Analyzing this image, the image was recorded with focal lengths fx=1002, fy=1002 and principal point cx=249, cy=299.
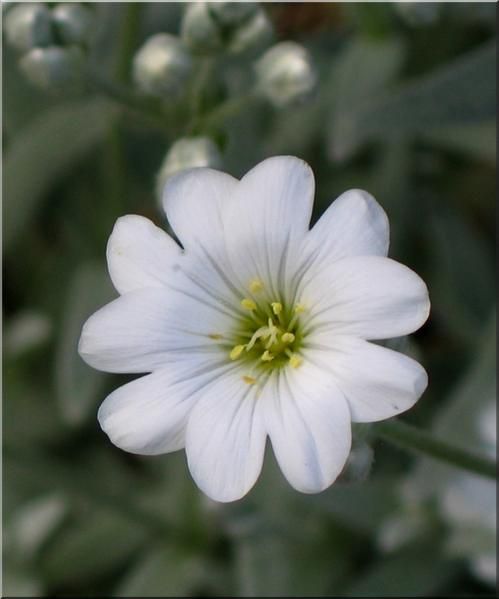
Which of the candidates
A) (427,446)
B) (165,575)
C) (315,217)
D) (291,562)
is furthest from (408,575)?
(315,217)

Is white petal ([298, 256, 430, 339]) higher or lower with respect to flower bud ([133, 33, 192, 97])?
lower

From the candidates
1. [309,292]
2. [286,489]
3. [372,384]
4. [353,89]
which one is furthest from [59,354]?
[372,384]

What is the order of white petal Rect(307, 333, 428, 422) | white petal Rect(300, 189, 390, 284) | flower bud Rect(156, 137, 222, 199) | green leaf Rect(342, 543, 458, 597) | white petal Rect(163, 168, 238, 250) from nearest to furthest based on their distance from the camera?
white petal Rect(307, 333, 428, 422) < white petal Rect(300, 189, 390, 284) < white petal Rect(163, 168, 238, 250) < flower bud Rect(156, 137, 222, 199) < green leaf Rect(342, 543, 458, 597)

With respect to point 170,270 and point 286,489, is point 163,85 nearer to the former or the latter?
point 170,270

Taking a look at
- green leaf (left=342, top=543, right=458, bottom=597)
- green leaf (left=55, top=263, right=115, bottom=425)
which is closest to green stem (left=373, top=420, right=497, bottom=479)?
green leaf (left=342, top=543, right=458, bottom=597)

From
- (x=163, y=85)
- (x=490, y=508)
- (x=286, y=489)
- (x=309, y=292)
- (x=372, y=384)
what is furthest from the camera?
(x=286, y=489)

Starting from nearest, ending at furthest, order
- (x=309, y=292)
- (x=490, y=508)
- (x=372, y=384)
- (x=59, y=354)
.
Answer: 1. (x=372, y=384)
2. (x=309, y=292)
3. (x=490, y=508)
4. (x=59, y=354)

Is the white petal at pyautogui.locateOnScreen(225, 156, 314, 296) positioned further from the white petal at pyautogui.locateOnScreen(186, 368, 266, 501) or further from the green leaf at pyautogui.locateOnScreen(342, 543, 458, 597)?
the green leaf at pyautogui.locateOnScreen(342, 543, 458, 597)

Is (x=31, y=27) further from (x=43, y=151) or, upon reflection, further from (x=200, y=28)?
(x=43, y=151)
